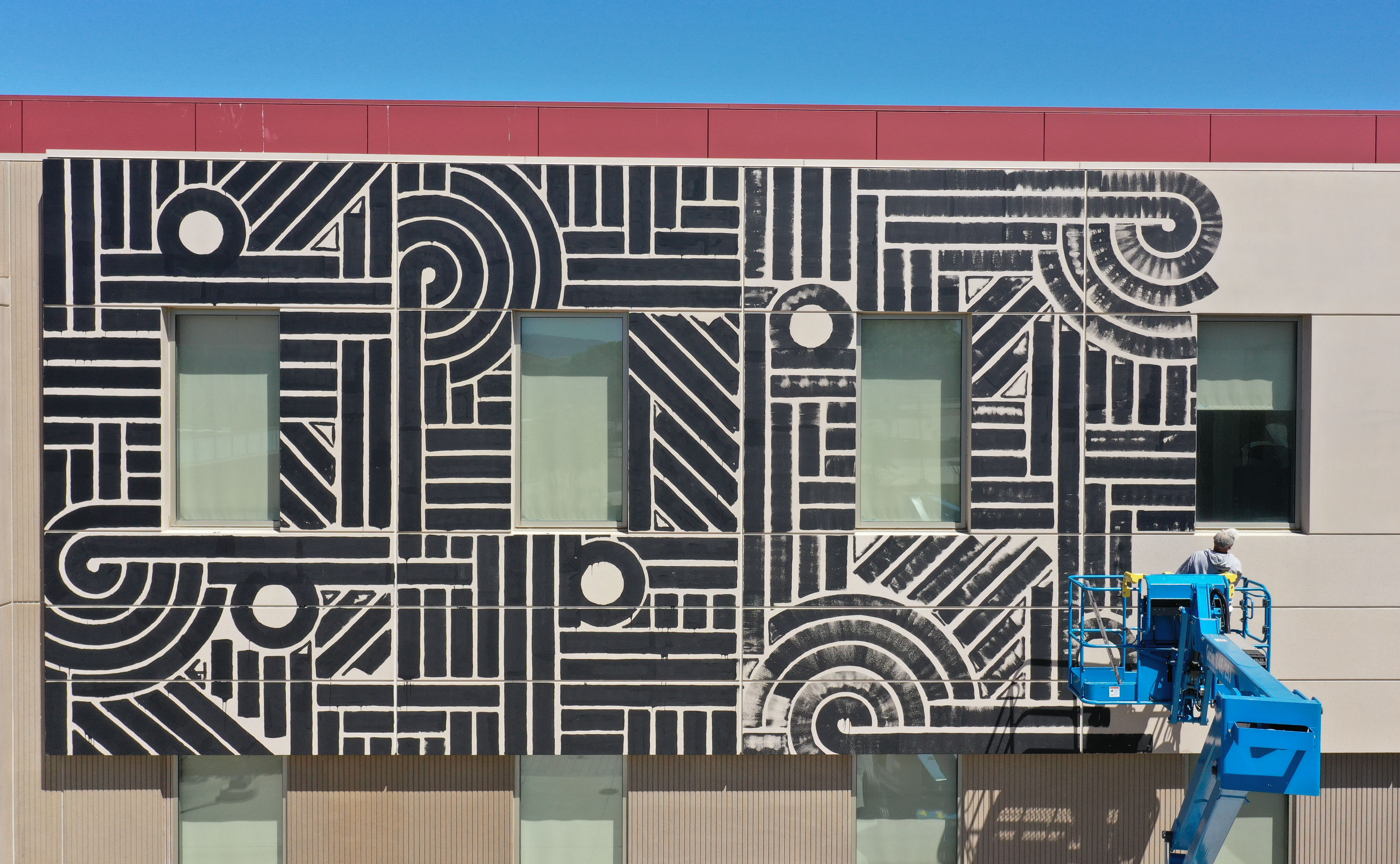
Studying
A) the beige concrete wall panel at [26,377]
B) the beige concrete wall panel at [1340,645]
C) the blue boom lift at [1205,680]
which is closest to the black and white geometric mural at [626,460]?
the beige concrete wall panel at [26,377]

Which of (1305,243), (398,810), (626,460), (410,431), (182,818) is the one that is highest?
(1305,243)

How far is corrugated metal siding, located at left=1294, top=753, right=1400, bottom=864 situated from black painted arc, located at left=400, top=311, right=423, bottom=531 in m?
7.94

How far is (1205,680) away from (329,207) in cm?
756

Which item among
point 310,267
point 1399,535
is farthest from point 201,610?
point 1399,535

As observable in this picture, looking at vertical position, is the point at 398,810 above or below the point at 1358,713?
below

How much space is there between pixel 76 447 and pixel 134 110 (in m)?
2.85

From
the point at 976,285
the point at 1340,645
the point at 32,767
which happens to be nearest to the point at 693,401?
the point at 976,285

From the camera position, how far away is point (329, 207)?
23.2 ft

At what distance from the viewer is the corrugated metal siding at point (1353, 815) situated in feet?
24.3

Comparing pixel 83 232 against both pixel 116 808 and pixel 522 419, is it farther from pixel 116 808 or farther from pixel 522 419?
pixel 116 808

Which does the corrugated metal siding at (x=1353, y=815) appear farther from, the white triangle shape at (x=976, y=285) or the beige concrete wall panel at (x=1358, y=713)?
the white triangle shape at (x=976, y=285)

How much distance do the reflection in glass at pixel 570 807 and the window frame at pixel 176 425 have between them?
307 cm

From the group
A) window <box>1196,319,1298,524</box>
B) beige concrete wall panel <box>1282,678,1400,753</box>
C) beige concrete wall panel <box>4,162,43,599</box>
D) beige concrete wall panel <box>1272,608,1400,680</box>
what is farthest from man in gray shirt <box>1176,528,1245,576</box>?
beige concrete wall panel <box>4,162,43,599</box>

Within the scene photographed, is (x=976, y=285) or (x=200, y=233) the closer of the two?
(x=200, y=233)
